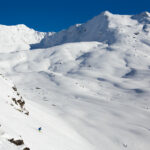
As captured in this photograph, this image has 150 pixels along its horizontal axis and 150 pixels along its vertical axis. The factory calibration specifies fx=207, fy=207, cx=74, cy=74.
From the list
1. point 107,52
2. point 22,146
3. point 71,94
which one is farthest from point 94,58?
point 22,146

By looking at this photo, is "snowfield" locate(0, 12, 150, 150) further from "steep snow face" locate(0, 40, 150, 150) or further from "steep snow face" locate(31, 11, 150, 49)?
"steep snow face" locate(31, 11, 150, 49)

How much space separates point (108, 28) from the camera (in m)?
117

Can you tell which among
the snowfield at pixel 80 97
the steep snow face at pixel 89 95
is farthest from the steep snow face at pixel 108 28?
the steep snow face at pixel 89 95

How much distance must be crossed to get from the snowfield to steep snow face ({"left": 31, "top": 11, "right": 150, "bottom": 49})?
287 cm

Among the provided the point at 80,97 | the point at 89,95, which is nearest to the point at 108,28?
the point at 89,95

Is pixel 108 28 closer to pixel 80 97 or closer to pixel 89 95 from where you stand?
pixel 89 95

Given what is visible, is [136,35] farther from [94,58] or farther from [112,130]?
[112,130]

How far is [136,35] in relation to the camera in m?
94.8

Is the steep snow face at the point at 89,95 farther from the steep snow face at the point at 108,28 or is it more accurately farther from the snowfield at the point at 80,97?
the steep snow face at the point at 108,28

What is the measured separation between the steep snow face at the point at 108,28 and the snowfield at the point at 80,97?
287 cm

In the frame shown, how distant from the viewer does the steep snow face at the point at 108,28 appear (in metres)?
101

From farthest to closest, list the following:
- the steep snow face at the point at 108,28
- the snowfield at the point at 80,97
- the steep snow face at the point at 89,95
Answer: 1. the steep snow face at the point at 108,28
2. the steep snow face at the point at 89,95
3. the snowfield at the point at 80,97

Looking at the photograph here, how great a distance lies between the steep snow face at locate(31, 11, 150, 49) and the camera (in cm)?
10143

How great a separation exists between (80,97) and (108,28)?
89.8 m
